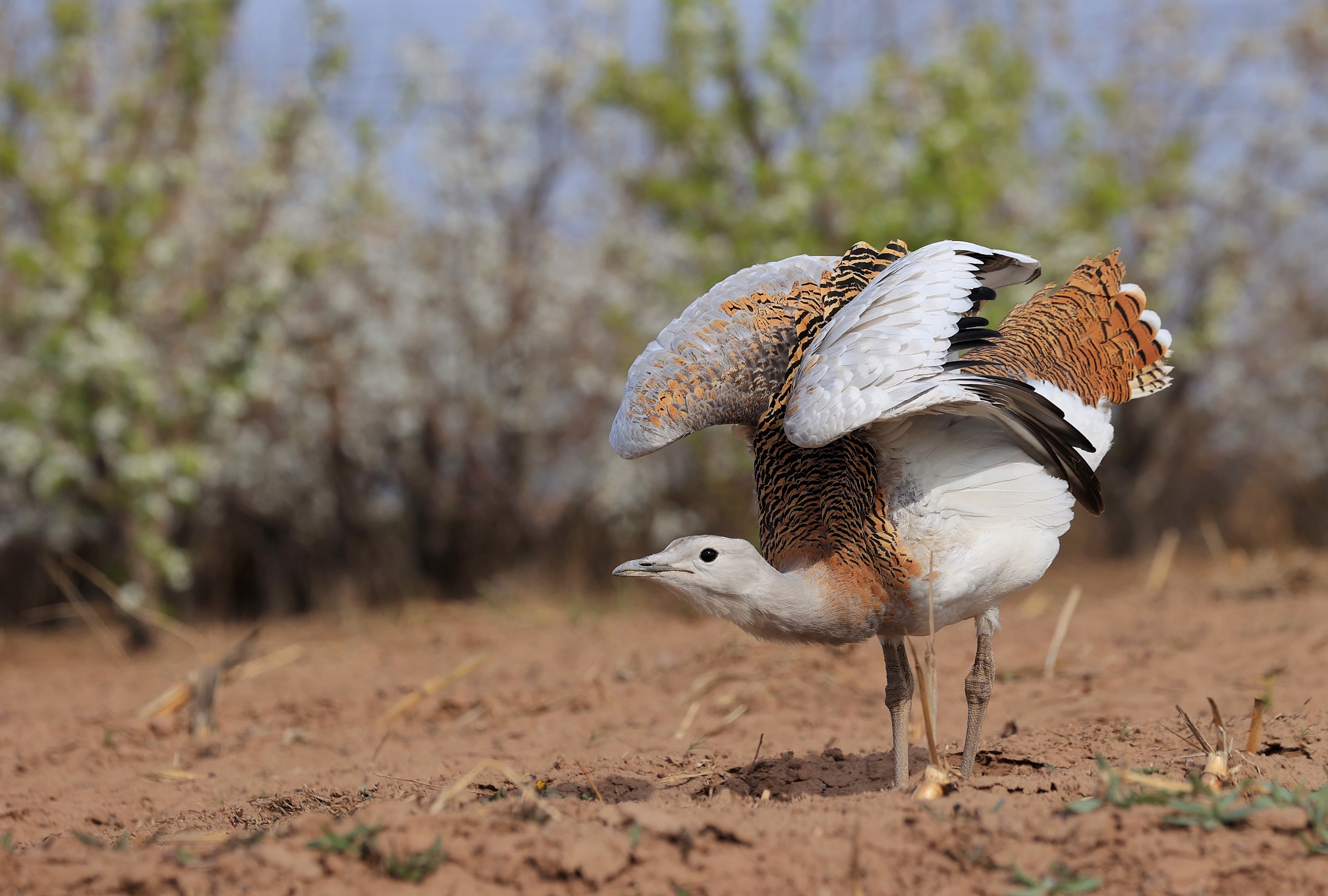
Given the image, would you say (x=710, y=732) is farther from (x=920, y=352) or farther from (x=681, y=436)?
(x=920, y=352)

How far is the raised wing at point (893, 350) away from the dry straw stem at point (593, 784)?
3.91 ft

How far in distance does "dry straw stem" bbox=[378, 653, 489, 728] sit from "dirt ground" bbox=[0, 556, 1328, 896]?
5cm

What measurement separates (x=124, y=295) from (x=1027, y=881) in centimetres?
836

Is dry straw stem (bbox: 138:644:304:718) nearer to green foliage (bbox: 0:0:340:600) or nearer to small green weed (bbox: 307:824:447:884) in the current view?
green foliage (bbox: 0:0:340:600)

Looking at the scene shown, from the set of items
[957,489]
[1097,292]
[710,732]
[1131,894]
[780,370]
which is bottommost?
[710,732]

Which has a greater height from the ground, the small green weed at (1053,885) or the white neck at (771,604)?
the white neck at (771,604)

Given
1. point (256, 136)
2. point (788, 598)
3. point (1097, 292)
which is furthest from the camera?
point (256, 136)

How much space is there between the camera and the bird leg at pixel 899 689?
13.2 ft

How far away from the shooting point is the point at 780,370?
4.31 meters

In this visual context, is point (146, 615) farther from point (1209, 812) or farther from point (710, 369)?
point (1209, 812)

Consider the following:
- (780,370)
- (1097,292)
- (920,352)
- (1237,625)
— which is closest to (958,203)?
(1237,625)

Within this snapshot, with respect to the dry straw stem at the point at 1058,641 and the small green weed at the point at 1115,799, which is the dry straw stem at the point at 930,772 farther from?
the dry straw stem at the point at 1058,641

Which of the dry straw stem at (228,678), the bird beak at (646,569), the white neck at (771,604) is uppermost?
the bird beak at (646,569)

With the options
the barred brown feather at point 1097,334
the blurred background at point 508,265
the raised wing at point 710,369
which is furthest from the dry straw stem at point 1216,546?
the raised wing at point 710,369
